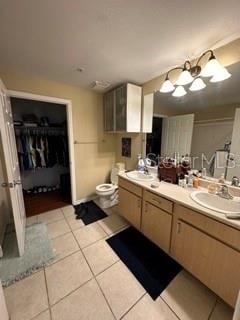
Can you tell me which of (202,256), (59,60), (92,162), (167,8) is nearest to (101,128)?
(92,162)

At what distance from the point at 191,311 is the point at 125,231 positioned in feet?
3.54

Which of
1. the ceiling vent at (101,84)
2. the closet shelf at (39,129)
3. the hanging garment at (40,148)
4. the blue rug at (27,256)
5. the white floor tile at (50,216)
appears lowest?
the blue rug at (27,256)

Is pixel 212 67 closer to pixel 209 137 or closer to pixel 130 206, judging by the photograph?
pixel 209 137

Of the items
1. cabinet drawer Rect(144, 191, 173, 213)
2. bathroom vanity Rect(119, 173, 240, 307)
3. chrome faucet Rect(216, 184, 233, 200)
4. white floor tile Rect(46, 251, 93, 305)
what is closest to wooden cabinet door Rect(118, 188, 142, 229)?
bathroom vanity Rect(119, 173, 240, 307)

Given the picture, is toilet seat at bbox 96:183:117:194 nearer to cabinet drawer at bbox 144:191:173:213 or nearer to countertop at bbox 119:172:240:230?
countertop at bbox 119:172:240:230

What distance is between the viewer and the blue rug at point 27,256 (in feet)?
4.71

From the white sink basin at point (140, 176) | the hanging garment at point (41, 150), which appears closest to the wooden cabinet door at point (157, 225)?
the white sink basin at point (140, 176)

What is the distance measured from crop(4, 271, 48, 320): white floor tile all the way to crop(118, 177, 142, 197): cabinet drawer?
135cm

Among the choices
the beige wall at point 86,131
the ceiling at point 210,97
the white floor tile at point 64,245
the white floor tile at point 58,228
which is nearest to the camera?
the ceiling at point 210,97

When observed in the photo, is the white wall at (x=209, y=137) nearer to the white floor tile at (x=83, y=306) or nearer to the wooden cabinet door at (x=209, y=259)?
the wooden cabinet door at (x=209, y=259)

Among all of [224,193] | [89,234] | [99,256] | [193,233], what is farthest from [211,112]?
[89,234]

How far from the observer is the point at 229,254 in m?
1.06

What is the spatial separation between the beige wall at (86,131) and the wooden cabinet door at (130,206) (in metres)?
1.02

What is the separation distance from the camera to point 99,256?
5.47 feet
